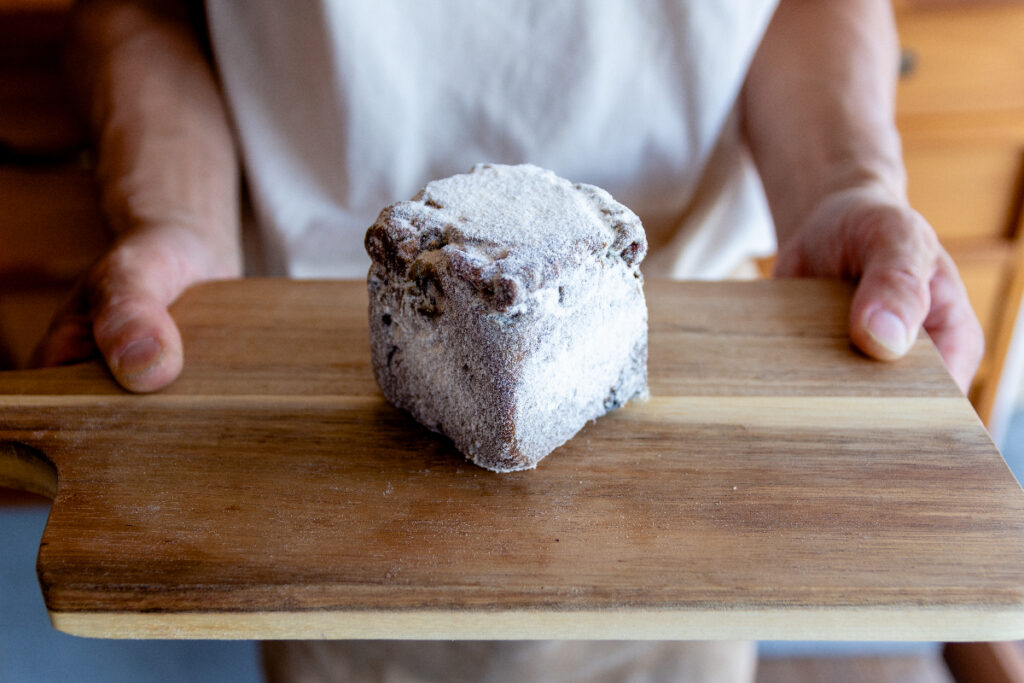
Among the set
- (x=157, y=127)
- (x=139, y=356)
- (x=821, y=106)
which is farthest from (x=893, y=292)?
(x=157, y=127)

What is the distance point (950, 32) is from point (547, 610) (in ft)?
6.67

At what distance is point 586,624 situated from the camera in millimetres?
638

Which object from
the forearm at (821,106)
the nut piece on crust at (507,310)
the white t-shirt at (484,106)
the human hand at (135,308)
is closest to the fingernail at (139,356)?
the human hand at (135,308)

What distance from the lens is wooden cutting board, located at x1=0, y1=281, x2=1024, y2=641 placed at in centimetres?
64

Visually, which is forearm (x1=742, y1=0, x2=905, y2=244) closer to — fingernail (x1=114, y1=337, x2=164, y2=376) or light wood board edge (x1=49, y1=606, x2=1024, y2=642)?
light wood board edge (x1=49, y1=606, x2=1024, y2=642)

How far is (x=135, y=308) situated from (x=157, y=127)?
1.51 feet

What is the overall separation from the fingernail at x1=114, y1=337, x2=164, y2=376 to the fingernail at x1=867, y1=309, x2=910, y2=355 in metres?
0.77

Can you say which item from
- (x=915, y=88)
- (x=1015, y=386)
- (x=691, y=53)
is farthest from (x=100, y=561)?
(x=1015, y=386)

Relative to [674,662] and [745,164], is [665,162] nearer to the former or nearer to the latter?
[745,164]

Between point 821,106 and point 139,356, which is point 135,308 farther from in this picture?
point 821,106

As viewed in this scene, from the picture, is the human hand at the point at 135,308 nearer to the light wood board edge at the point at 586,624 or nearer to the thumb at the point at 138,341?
the thumb at the point at 138,341

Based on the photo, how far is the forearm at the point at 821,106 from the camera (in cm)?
119

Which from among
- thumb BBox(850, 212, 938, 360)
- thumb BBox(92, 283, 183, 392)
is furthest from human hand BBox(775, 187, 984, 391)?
thumb BBox(92, 283, 183, 392)

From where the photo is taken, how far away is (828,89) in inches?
49.4
